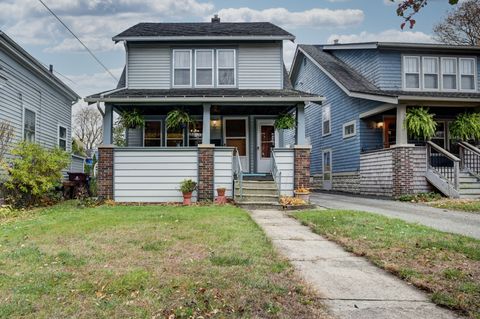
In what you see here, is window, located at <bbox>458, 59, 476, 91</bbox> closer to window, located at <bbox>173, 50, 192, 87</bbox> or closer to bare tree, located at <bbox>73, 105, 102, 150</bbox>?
window, located at <bbox>173, 50, 192, 87</bbox>

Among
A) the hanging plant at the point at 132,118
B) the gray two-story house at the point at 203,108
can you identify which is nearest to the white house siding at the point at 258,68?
the gray two-story house at the point at 203,108

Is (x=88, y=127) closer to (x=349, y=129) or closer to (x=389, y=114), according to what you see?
(x=349, y=129)

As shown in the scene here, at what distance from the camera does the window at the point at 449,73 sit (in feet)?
56.0

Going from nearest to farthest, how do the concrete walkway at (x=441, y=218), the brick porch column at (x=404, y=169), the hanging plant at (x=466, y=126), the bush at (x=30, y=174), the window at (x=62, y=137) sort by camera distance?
the concrete walkway at (x=441, y=218) → the bush at (x=30, y=174) → the brick porch column at (x=404, y=169) → the hanging plant at (x=466, y=126) → the window at (x=62, y=137)

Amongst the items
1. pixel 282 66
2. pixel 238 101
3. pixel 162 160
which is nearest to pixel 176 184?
pixel 162 160

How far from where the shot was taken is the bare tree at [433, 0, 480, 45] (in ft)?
92.2

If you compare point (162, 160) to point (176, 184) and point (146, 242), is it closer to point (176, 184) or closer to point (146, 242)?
point (176, 184)

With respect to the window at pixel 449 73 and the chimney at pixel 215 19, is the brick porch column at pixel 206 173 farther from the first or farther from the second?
the window at pixel 449 73

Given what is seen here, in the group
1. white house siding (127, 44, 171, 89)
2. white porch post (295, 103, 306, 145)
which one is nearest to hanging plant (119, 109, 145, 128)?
white house siding (127, 44, 171, 89)

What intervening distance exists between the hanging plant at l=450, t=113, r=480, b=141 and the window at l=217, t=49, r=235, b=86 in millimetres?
8743

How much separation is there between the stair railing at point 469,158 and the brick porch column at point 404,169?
7.70ft

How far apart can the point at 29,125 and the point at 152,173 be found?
5.60 meters

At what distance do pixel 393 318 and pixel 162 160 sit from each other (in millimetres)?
10116

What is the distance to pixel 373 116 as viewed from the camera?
16.3m
